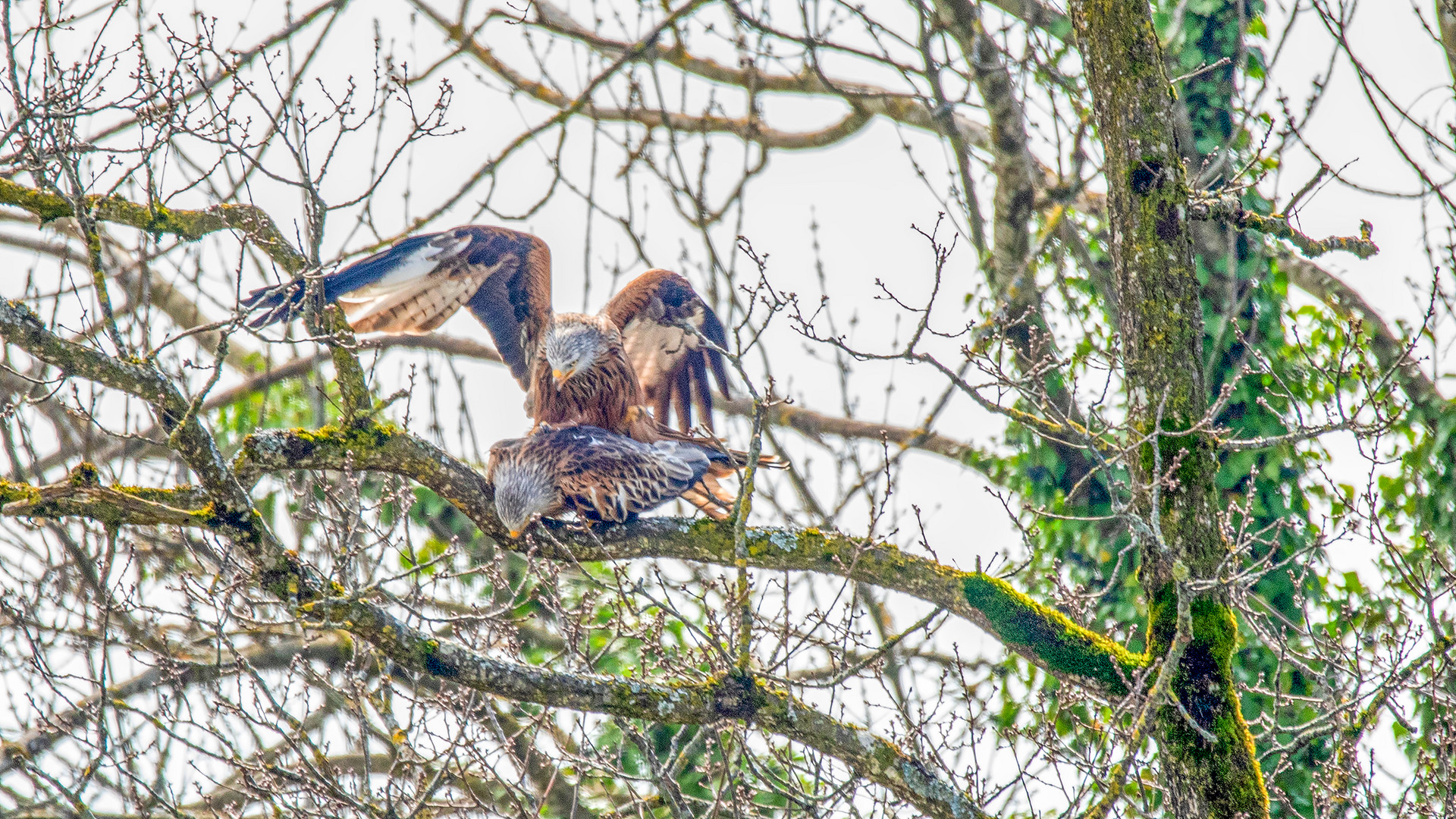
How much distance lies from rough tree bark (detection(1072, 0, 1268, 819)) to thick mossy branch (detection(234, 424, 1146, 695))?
253 mm

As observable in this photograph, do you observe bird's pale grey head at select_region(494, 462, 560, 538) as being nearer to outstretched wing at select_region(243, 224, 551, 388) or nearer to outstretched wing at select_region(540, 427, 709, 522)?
outstretched wing at select_region(540, 427, 709, 522)

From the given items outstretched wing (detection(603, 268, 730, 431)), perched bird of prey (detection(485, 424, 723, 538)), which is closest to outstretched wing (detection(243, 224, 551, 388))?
outstretched wing (detection(603, 268, 730, 431))

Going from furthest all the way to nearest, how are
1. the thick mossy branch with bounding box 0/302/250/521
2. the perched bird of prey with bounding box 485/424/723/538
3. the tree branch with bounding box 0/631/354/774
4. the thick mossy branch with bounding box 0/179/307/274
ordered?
1. the tree branch with bounding box 0/631/354/774
2. the perched bird of prey with bounding box 485/424/723/538
3. the thick mossy branch with bounding box 0/179/307/274
4. the thick mossy branch with bounding box 0/302/250/521

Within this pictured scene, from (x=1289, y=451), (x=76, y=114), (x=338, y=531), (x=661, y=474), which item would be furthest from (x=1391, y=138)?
(x=76, y=114)

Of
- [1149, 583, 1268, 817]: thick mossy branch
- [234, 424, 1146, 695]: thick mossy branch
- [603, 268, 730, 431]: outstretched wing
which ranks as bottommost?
[1149, 583, 1268, 817]: thick mossy branch

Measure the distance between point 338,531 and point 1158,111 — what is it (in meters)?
3.25

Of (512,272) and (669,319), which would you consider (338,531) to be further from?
(669,319)

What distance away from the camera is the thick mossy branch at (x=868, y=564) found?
3799 millimetres

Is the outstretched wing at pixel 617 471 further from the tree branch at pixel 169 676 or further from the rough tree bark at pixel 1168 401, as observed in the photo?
the rough tree bark at pixel 1168 401

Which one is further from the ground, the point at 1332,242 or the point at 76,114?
the point at 76,114

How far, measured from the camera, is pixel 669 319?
6090 mm

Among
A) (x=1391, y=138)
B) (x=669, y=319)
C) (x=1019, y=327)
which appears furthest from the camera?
(x=1019, y=327)

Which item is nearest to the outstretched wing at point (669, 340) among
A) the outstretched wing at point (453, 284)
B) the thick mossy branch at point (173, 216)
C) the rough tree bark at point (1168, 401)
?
the outstretched wing at point (453, 284)

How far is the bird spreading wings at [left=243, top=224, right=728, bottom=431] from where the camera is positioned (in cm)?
537
